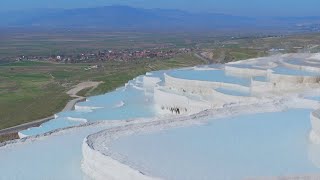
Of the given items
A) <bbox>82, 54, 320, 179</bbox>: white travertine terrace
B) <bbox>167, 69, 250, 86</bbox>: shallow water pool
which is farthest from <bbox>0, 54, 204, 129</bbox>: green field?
<bbox>167, 69, 250, 86</bbox>: shallow water pool

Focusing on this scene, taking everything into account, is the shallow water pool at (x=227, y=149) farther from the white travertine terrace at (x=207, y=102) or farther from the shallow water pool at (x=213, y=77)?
the shallow water pool at (x=213, y=77)

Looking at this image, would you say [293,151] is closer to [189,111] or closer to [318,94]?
[318,94]

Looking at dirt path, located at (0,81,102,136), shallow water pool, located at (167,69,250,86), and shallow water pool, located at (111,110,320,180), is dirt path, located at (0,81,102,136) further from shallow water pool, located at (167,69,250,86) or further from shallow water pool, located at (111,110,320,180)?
shallow water pool, located at (111,110,320,180)

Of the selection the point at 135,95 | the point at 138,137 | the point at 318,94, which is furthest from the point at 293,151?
the point at 135,95

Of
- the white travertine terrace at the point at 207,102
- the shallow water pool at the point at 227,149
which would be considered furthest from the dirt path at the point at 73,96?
the shallow water pool at the point at 227,149

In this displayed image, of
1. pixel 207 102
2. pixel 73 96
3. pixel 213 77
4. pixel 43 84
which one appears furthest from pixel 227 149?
pixel 43 84

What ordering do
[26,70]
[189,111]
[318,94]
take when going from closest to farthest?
[318,94]
[189,111]
[26,70]

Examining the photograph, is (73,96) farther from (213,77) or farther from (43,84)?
(213,77)
